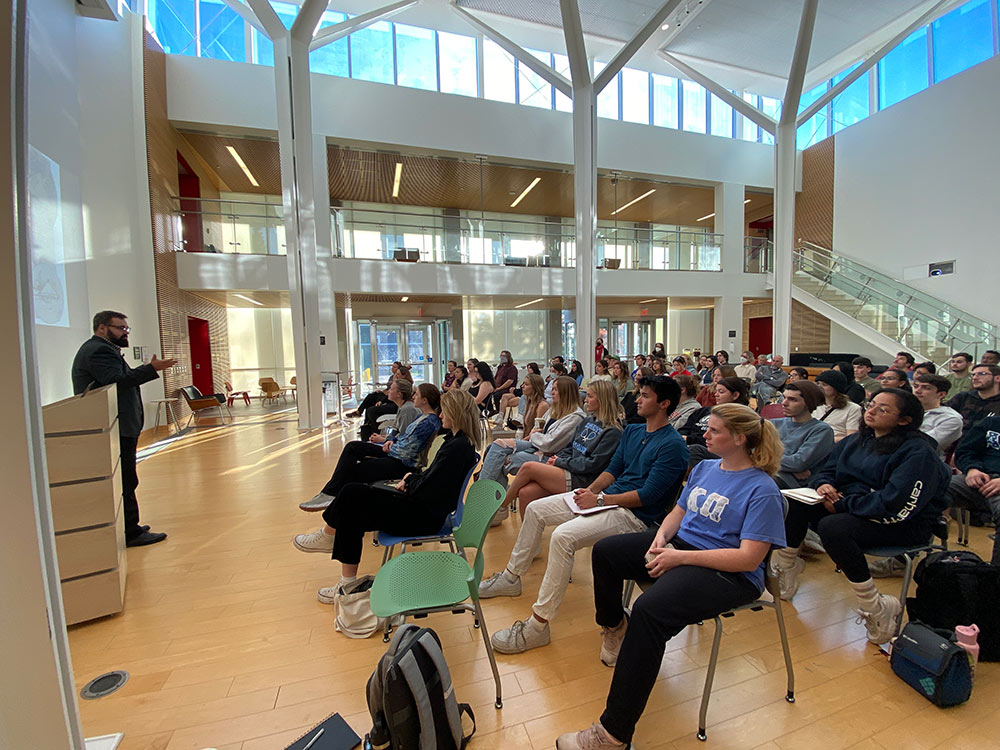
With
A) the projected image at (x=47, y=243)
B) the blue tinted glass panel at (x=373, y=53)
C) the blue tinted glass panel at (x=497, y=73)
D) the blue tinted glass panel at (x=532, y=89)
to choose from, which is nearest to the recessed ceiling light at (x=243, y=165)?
the blue tinted glass panel at (x=373, y=53)

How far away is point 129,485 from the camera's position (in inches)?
145

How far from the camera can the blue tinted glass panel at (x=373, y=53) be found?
1179cm

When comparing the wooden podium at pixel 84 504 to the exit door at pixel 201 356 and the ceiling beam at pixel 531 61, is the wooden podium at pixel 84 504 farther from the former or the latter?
the ceiling beam at pixel 531 61

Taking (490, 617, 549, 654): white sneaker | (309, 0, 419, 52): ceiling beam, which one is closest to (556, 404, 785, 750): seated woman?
(490, 617, 549, 654): white sneaker

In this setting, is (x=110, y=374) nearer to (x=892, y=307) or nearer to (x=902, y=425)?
A: (x=902, y=425)

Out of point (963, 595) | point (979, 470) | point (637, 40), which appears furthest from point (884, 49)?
point (963, 595)

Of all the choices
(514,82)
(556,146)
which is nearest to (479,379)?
(556,146)

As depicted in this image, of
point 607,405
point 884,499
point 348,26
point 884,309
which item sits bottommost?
point 884,499

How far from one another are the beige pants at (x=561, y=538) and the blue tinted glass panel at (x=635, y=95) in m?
15.4

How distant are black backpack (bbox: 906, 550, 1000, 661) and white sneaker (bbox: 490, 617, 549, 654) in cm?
183

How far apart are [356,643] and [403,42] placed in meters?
14.4

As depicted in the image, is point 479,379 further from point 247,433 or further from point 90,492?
point 90,492

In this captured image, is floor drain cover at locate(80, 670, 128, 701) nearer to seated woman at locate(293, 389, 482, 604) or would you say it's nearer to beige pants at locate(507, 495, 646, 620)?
seated woman at locate(293, 389, 482, 604)

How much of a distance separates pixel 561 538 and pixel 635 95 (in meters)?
16.6
